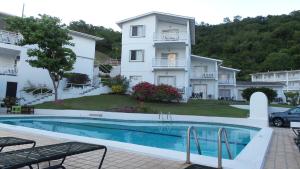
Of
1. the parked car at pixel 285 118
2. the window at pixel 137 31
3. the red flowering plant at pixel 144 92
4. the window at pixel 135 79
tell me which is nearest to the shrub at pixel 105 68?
the window at pixel 137 31

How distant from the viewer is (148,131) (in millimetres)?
15062

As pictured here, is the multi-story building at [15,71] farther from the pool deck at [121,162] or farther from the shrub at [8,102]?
the pool deck at [121,162]

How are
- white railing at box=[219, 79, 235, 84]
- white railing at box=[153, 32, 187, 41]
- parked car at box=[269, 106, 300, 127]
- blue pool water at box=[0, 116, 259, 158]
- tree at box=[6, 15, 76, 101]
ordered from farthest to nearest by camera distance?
white railing at box=[219, 79, 235, 84] < white railing at box=[153, 32, 187, 41] < tree at box=[6, 15, 76, 101] < parked car at box=[269, 106, 300, 127] < blue pool water at box=[0, 116, 259, 158]

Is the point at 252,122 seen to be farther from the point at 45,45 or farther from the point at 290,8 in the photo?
the point at 290,8

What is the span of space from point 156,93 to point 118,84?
219 inches

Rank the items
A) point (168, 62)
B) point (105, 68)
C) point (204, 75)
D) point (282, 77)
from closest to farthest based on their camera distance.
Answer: point (168, 62), point (204, 75), point (105, 68), point (282, 77)

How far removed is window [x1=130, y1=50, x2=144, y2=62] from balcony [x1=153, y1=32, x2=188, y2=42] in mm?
2236

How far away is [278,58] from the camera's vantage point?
5725 cm

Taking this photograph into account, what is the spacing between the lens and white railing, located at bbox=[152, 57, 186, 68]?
94.1ft

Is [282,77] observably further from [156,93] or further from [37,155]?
[37,155]

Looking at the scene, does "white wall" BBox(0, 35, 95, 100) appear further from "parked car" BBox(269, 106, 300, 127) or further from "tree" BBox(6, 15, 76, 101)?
"parked car" BBox(269, 106, 300, 127)

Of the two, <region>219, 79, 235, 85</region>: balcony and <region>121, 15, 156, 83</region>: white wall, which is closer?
<region>121, 15, 156, 83</region>: white wall

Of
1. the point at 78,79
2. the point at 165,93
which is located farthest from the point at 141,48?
the point at 78,79

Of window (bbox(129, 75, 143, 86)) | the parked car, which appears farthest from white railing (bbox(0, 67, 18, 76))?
the parked car
